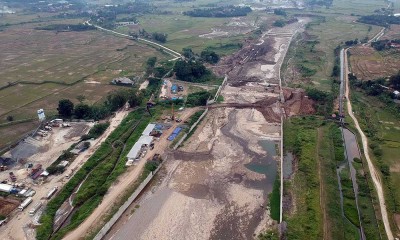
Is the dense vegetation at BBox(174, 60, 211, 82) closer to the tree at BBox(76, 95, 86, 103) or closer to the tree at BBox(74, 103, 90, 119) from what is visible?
the tree at BBox(76, 95, 86, 103)

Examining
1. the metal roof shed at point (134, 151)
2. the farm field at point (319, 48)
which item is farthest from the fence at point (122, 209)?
the farm field at point (319, 48)

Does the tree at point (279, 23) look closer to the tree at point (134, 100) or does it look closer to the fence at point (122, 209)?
the tree at point (134, 100)

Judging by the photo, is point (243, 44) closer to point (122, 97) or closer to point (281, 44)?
point (281, 44)

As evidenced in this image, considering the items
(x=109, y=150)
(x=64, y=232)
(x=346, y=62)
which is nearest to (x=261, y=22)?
(x=346, y=62)

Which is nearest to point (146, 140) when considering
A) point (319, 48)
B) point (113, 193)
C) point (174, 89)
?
point (113, 193)

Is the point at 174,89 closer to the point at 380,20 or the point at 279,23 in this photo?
the point at 279,23

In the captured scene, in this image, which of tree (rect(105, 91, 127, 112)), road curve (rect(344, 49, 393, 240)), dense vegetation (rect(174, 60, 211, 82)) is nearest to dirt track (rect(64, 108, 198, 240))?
tree (rect(105, 91, 127, 112))
